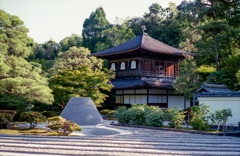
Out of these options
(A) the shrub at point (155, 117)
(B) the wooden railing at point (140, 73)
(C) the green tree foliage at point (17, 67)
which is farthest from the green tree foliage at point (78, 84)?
(A) the shrub at point (155, 117)

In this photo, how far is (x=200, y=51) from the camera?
24734mm

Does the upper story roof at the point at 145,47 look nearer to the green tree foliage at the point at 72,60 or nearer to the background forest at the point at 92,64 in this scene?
the background forest at the point at 92,64

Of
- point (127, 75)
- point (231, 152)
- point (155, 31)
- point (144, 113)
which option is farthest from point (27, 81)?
point (155, 31)

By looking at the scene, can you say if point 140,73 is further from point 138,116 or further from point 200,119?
point 200,119

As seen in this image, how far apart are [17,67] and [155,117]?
7463mm

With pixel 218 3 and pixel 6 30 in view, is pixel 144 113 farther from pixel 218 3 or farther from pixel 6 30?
pixel 218 3

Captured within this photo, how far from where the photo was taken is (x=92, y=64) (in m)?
25.6

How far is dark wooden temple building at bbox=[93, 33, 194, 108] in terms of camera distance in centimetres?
2458

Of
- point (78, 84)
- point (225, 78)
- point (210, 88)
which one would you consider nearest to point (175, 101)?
point (225, 78)

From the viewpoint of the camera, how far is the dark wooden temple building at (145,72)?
2458 cm

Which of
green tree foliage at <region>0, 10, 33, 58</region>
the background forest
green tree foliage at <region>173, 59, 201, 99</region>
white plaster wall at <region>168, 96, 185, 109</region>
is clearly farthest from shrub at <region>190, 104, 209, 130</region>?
white plaster wall at <region>168, 96, 185, 109</region>

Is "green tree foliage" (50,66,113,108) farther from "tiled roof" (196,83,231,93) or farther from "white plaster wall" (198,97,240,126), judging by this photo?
"white plaster wall" (198,97,240,126)

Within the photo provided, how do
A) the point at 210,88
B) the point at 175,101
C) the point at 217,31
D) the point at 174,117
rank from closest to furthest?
the point at 174,117 < the point at 210,88 < the point at 217,31 < the point at 175,101

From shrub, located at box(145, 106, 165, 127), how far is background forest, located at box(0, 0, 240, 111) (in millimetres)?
5340
